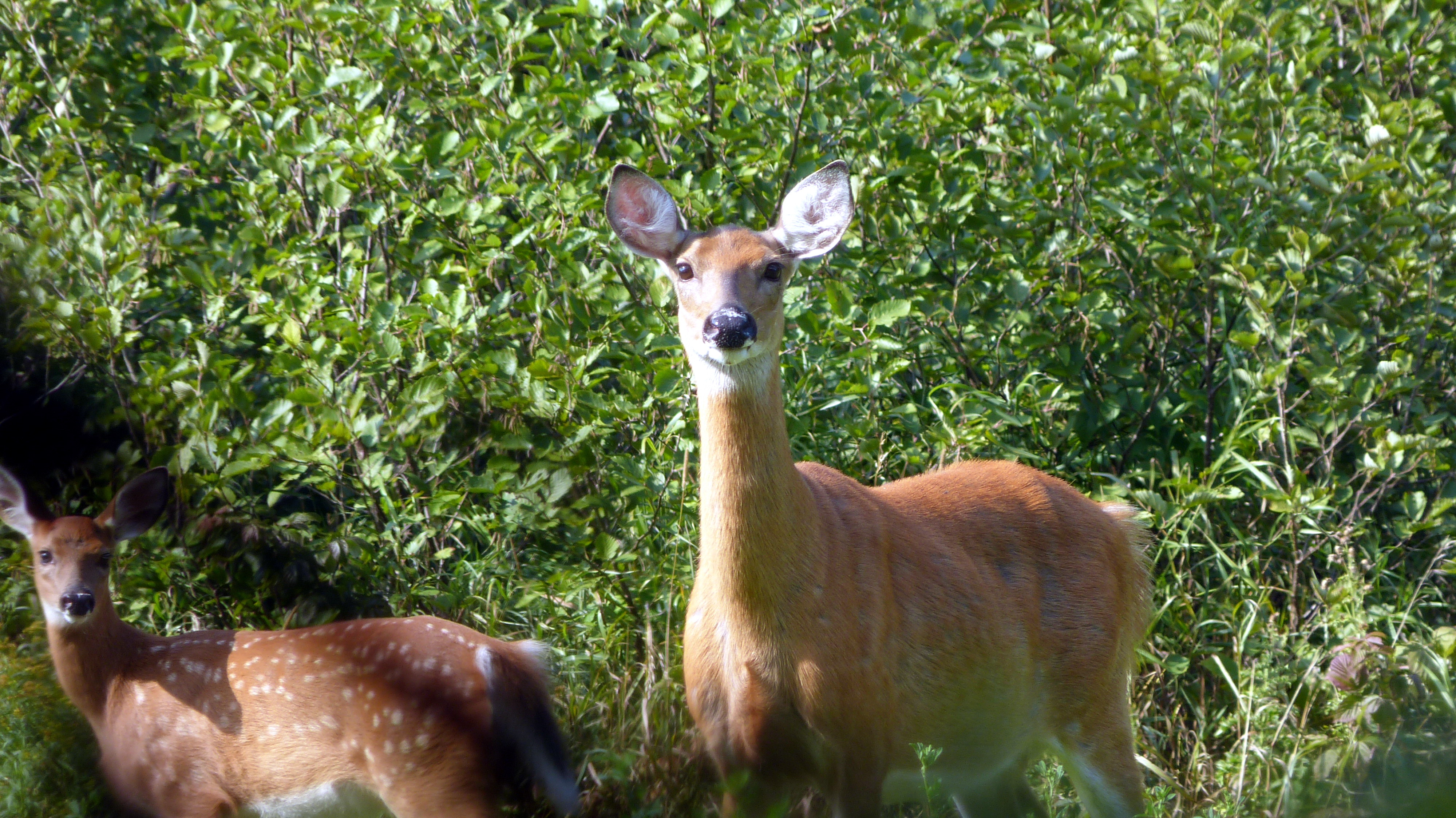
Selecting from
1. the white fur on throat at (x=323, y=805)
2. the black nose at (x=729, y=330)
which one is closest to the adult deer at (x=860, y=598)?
the black nose at (x=729, y=330)

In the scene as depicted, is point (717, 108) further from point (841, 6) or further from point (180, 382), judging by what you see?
point (180, 382)

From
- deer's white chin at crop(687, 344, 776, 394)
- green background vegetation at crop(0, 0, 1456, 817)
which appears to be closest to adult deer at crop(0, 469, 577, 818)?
green background vegetation at crop(0, 0, 1456, 817)

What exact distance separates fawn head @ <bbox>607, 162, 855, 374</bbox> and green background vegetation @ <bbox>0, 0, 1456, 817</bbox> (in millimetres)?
788

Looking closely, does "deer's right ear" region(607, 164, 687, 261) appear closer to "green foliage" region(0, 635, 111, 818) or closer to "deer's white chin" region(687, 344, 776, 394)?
"deer's white chin" region(687, 344, 776, 394)

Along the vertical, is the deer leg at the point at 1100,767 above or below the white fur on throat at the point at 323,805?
below

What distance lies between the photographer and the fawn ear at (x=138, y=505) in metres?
3.99

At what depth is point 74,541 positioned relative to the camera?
154 inches

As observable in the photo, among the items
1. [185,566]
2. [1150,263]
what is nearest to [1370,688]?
[1150,263]

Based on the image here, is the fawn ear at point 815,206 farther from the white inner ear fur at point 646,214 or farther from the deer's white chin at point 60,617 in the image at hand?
the deer's white chin at point 60,617

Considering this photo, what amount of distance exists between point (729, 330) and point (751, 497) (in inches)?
17.2

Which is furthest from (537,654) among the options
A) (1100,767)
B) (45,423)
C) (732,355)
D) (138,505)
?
(1100,767)

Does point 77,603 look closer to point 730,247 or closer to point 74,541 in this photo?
point 74,541

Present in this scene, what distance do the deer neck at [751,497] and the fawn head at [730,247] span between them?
87mm

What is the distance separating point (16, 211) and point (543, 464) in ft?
7.97
